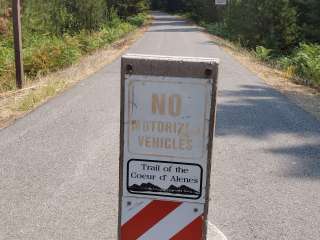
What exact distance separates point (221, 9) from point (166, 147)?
4730 centimetres

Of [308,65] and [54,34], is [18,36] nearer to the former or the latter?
[308,65]

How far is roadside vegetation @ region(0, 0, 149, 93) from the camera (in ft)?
55.0

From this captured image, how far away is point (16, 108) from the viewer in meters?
9.28

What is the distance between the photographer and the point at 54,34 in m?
28.3

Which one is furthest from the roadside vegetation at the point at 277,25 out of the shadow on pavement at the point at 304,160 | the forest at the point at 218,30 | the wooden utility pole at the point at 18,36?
the shadow on pavement at the point at 304,160

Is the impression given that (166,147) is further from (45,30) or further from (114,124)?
(45,30)

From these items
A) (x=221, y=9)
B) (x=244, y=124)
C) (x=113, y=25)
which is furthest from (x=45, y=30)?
(x=221, y=9)

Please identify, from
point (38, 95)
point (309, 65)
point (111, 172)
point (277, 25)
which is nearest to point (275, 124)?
point (111, 172)

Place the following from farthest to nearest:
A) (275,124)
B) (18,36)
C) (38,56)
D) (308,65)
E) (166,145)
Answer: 1. (308,65)
2. (38,56)
3. (18,36)
4. (275,124)
5. (166,145)

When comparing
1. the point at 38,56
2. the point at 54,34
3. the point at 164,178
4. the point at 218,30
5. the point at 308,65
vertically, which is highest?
the point at 164,178

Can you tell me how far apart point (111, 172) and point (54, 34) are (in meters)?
23.7

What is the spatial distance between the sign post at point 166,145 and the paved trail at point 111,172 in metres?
1.32

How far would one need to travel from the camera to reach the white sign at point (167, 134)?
2.69 meters

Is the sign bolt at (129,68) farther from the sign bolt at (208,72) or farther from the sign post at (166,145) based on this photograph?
the sign bolt at (208,72)
